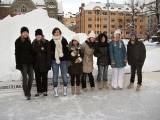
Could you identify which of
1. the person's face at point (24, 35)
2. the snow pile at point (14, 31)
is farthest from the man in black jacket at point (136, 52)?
the snow pile at point (14, 31)

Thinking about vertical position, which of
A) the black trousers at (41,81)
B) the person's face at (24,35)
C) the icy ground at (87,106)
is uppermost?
the person's face at (24,35)

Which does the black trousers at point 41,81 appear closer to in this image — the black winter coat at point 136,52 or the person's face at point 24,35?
the person's face at point 24,35

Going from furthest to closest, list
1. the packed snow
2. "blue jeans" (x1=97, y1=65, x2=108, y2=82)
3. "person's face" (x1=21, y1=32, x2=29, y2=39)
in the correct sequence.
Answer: the packed snow < "blue jeans" (x1=97, y1=65, x2=108, y2=82) < "person's face" (x1=21, y1=32, x2=29, y2=39)

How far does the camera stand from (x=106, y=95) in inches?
372

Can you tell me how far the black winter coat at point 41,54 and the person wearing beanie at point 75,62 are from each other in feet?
2.13

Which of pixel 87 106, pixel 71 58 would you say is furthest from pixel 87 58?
pixel 87 106

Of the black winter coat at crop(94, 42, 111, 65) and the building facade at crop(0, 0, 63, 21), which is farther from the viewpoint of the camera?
the building facade at crop(0, 0, 63, 21)

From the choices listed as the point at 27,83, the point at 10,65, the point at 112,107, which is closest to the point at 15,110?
the point at 27,83

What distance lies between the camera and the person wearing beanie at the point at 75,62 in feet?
30.9

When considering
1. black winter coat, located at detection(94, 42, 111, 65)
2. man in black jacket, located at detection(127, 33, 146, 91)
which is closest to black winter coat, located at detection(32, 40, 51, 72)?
black winter coat, located at detection(94, 42, 111, 65)

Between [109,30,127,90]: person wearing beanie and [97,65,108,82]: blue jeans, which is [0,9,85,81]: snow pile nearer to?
[97,65,108,82]: blue jeans

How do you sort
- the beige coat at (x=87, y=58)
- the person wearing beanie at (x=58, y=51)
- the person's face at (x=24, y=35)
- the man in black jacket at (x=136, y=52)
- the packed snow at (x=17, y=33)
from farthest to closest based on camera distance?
the packed snow at (x=17, y=33)
the man in black jacket at (x=136, y=52)
the beige coat at (x=87, y=58)
the person wearing beanie at (x=58, y=51)
the person's face at (x=24, y=35)

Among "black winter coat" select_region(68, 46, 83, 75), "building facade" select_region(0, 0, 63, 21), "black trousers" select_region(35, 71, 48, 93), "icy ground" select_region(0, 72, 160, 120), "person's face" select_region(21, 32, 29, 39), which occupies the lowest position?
"icy ground" select_region(0, 72, 160, 120)

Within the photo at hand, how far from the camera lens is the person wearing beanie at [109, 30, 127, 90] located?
10070mm
